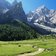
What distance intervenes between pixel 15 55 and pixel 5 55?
588 centimetres

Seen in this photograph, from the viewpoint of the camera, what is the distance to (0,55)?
79625 millimetres

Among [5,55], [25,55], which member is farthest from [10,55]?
[25,55]

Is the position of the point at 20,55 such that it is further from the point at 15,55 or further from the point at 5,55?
the point at 5,55

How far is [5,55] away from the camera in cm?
8175

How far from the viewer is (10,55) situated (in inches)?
3255

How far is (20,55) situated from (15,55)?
352 cm

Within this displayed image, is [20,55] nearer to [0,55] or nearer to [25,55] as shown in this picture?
[25,55]

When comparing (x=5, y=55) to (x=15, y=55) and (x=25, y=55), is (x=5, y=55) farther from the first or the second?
(x=25, y=55)

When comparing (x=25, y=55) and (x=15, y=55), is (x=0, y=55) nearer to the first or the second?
(x=15, y=55)

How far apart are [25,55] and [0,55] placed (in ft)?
50.9

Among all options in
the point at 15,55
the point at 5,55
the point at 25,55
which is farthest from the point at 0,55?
the point at 25,55

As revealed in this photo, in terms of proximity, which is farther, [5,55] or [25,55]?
[25,55]

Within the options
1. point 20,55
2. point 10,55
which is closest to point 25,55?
point 20,55

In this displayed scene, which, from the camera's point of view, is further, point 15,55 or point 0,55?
point 15,55
